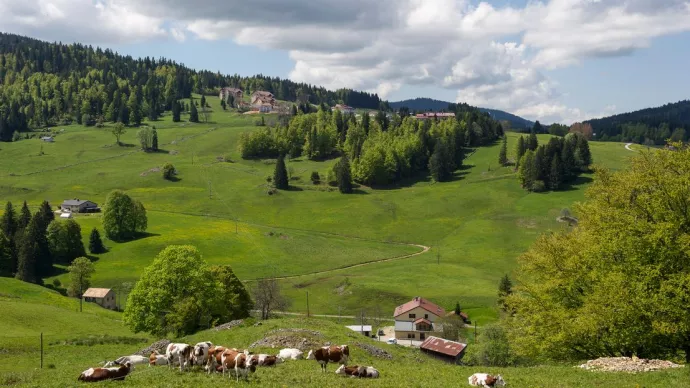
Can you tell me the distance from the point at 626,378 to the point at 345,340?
20.7 metres

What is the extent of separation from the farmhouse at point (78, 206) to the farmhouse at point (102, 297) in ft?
196

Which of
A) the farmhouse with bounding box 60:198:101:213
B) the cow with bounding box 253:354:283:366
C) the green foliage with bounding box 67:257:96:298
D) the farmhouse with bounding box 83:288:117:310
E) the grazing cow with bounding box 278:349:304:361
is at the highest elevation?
the cow with bounding box 253:354:283:366

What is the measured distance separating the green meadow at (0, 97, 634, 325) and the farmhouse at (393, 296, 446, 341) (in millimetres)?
7562

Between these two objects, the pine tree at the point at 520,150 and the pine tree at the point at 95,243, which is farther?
the pine tree at the point at 520,150

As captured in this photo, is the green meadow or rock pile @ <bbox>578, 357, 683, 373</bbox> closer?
rock pile @ <bbox>578, 357, 683, 373</bbox>

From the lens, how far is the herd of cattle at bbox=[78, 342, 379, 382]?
80.5 feet

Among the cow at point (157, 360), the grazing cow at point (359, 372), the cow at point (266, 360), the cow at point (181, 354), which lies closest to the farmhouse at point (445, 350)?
the cow at point (266, 360)

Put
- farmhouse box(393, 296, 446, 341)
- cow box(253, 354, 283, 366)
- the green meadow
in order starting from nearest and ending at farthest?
cow box(253, 354, 283, 366) < farmhouse box(393, 296, 446, 341) < the green meadow

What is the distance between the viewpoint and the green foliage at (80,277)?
325 ft

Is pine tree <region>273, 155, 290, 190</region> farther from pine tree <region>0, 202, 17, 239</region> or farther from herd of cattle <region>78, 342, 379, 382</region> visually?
herd of cattle <region>78, 342, 379, 382</region>

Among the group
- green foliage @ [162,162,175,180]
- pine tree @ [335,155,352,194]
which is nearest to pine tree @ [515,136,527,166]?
pine tree @ [335,155,352,194]

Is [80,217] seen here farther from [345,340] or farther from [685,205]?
[685,205]

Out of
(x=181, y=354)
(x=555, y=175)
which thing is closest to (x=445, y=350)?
(x=181, y=354)

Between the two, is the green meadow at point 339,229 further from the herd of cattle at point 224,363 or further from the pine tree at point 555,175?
the herd of cattle at point 224,363
